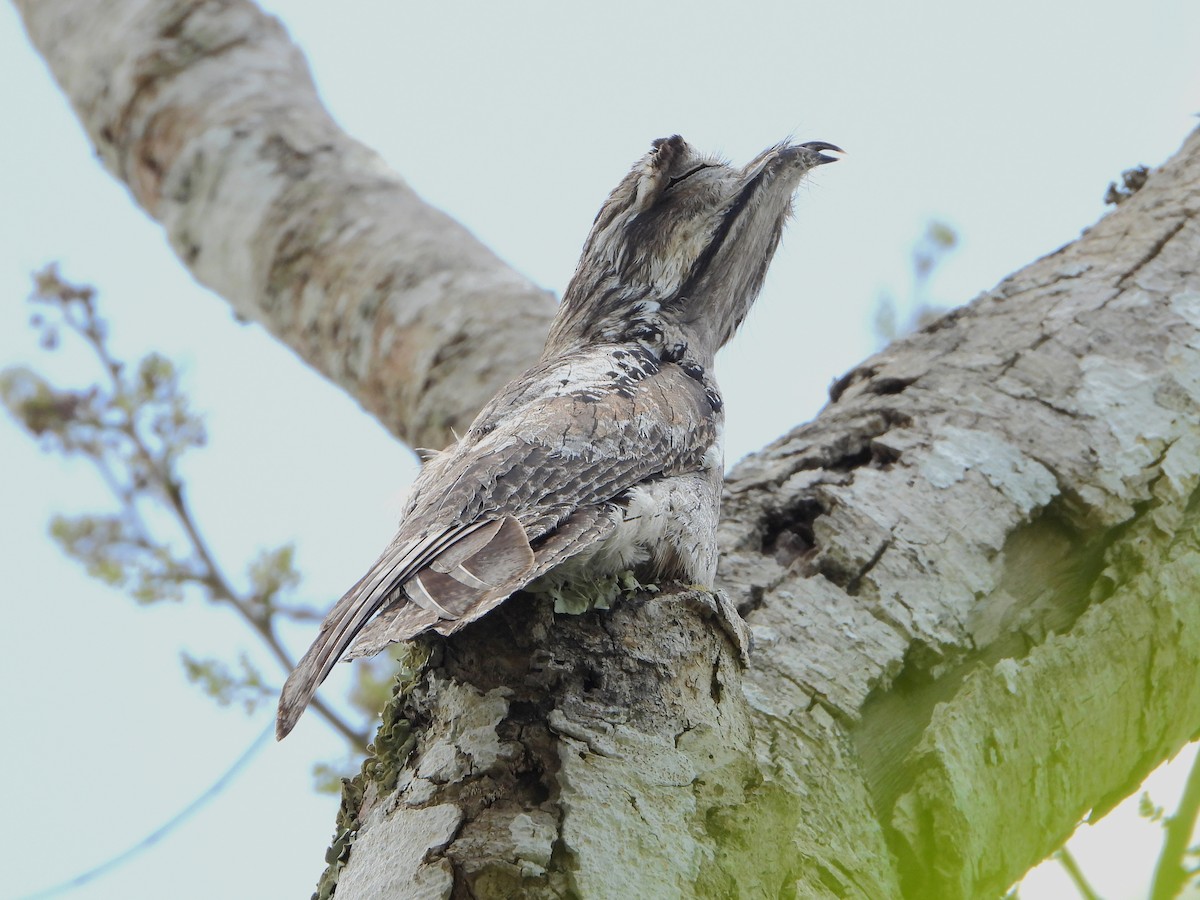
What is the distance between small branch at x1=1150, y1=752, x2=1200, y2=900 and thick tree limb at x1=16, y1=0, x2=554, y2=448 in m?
3.51

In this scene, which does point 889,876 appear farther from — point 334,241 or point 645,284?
point 334,241

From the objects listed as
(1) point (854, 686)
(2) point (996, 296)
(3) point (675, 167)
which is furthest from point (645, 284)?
(1) point (854, 686)

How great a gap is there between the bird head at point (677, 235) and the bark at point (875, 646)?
19.6 inches

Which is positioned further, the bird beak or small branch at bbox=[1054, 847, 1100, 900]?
the bird beak

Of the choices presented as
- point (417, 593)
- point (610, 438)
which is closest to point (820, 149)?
point (610, 438)

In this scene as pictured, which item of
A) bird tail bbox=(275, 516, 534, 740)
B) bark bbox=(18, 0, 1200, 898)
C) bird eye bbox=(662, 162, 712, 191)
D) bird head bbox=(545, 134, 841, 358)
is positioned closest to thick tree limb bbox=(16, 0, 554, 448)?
bark bbox=(18, 0, 1200, 898)

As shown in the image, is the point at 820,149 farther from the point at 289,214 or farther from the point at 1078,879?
the point at 1078,879

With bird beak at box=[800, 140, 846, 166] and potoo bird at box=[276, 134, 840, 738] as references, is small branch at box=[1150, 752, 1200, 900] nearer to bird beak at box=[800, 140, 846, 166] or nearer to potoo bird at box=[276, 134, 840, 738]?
potoo bird at box=[276, 134, 840, 738]

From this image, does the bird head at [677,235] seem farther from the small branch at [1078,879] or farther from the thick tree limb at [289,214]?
the small branch at [1078,879]

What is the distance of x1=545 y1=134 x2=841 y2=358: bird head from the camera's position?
4.77 m

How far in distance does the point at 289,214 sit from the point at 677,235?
1.96 meters

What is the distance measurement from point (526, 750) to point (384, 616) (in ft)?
1.57

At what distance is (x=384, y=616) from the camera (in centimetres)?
265

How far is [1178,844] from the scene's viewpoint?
1577 millimetres
